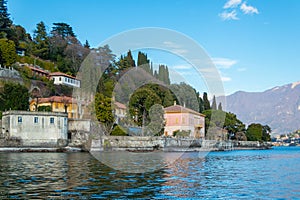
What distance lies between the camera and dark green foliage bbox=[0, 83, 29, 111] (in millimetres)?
53469

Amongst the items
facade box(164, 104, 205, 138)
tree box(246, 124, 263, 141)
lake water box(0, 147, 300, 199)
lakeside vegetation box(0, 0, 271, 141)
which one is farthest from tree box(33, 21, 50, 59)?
lake water box(0, 147, 300, 199)

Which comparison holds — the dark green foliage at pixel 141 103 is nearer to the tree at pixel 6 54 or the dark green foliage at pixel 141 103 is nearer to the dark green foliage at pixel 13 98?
the dark green foliage at pixel 13 98

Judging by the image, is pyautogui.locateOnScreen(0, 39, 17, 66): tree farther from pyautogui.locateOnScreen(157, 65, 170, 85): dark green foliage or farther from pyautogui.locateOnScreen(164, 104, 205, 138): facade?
pyautogui.locateOnScreen(164, 104, 205, 138): facade

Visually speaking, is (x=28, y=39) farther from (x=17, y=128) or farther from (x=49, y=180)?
(x=49, y=180)

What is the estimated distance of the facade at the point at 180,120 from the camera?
73.1 metres

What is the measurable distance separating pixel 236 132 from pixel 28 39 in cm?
5316

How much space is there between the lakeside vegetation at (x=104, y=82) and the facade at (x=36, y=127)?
210 inches

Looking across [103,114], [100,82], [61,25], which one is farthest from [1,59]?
[61,25]

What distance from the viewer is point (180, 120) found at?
7406 cm

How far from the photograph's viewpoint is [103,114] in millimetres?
57250

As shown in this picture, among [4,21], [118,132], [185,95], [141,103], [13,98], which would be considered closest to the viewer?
[13,98]

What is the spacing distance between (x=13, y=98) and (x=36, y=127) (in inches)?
277

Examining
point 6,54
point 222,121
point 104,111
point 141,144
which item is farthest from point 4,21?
point 222,121

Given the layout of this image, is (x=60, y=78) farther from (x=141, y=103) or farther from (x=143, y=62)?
(x=141, y=103)
